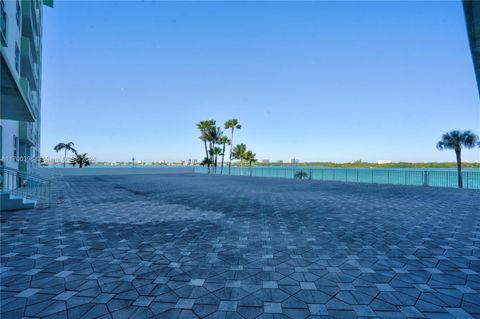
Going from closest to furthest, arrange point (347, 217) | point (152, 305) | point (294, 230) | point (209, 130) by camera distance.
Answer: point (152, 305) → point (294, 230) → point (347, 217) → point (209, 130)

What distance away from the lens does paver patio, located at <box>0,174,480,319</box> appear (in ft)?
9.04

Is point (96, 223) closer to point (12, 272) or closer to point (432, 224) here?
point (12, 272)

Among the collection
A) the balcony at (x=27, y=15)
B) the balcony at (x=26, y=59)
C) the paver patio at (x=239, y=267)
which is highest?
the balcony at (x=27, y=15)

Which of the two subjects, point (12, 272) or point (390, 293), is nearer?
point (390, 293)

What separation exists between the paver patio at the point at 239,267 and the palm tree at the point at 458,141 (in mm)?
18284

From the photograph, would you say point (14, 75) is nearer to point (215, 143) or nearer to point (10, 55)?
point (10, 55)

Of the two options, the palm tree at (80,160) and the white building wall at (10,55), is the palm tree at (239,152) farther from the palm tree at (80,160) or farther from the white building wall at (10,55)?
the white building wall at (10,55)

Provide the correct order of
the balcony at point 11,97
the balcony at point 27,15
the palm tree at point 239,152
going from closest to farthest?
1. the balcony at point 11,97
2. the balcony at point 27,15
3. the palm tree at point 239,152

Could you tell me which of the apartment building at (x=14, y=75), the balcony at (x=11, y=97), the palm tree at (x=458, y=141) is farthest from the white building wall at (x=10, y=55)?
the palm tree at (x=458, y=141)

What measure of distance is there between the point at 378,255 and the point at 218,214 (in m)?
4.93

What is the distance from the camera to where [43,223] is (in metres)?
6.54

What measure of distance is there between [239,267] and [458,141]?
25.9m

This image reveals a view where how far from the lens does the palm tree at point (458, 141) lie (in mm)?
20219

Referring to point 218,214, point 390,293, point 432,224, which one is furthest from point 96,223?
point 432,224
